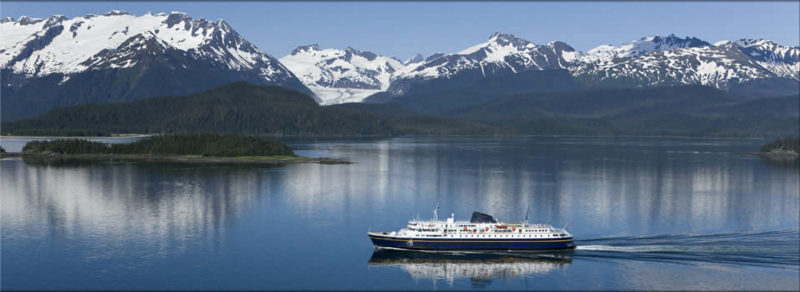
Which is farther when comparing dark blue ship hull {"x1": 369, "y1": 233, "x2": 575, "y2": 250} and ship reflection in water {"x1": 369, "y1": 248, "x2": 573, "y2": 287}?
dark blue ship hull {"x1": 369, "y1": 233, "x2": 575, "y2": 250}

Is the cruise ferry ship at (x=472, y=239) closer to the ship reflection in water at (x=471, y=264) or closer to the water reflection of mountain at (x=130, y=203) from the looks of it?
the ship reflection in water at (x=471, y=264)

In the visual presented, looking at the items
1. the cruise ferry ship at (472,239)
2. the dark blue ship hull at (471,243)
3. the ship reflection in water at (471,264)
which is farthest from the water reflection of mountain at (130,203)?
the ship reflection in water at (471,264)

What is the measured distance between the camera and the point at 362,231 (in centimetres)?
8938

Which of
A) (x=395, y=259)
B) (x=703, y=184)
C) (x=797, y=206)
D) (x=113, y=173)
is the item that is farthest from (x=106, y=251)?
(x=703, y=184)

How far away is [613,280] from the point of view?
220 ft

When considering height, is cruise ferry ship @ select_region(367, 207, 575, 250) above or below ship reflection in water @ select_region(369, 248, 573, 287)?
above

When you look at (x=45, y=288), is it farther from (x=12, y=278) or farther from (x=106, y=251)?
(x=106, y=251)

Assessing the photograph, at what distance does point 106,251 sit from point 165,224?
1663 centimetres

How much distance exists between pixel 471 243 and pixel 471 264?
501cm

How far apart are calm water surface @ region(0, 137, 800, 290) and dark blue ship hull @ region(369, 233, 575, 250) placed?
49.5 inches

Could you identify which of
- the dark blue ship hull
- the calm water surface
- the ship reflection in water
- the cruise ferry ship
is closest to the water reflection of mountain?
the calm water surface

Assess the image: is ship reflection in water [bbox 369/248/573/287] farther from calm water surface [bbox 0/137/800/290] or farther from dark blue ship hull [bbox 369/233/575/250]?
dark blue ship hull [bbox 369/233/575/250]

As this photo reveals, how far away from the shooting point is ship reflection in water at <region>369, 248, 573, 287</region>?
69562 millimetres

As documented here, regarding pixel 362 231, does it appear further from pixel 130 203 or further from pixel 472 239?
pixel 130 203
